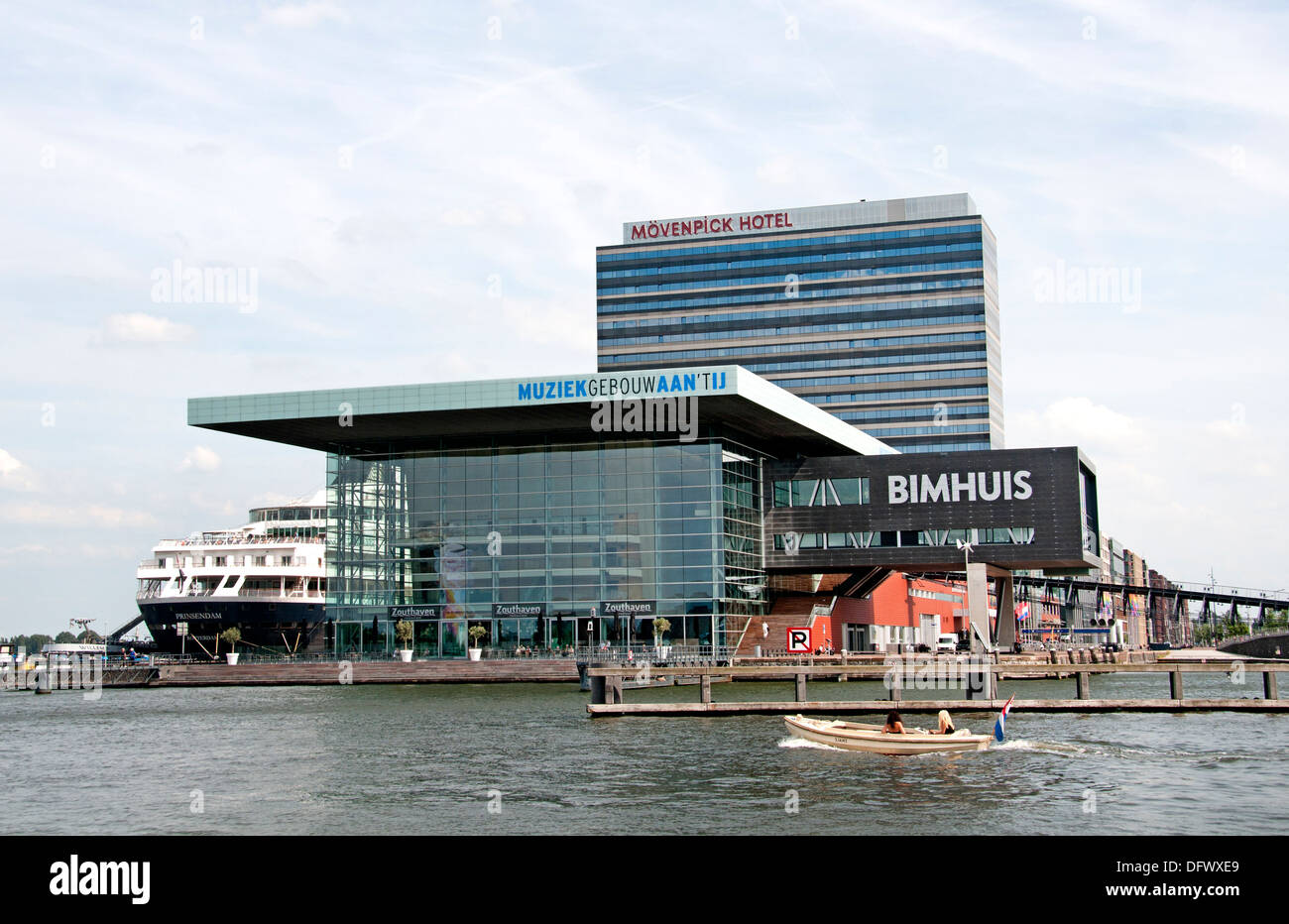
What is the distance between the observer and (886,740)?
38.0 m

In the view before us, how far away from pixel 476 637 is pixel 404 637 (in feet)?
18.5

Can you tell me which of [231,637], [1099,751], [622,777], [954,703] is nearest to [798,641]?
[954,703]

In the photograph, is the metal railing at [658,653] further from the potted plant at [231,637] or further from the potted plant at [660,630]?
the potted plant at [231,637]

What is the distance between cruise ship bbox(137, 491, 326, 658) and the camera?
112 metres

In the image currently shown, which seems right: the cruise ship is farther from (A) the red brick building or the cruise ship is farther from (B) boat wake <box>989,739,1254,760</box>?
(B) boat wake <box>989,739,1254,760</box>

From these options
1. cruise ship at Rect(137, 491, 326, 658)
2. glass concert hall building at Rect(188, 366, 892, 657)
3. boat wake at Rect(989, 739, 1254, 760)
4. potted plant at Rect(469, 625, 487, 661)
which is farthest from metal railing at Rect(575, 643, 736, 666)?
boat wake at Rect(989, 739, 1254, 760)

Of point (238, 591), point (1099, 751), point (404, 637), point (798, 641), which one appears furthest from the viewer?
point (238, 591)

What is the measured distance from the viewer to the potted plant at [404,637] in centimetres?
9194

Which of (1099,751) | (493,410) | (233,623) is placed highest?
(493,410)

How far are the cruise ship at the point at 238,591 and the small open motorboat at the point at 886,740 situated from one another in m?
77.4

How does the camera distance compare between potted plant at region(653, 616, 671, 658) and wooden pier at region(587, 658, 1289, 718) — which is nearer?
wooden pier at region(587, 658, 1289, 718)

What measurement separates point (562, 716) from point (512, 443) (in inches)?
1629

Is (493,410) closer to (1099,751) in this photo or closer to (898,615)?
(898,615)

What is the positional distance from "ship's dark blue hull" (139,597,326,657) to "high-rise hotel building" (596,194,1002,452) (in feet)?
271
